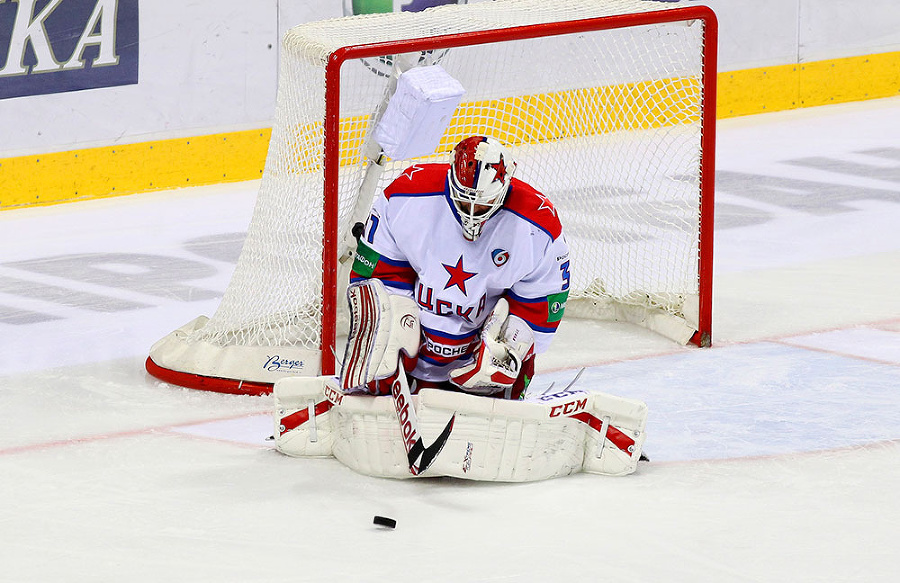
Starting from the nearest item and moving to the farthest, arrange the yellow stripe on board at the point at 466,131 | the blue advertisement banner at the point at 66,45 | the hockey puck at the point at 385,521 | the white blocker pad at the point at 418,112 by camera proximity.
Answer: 1. the hockey puck at the point at 385,521
2. the white blocker pad at the point at 418,112
3. the yellow stripe on board at the point at 466,131
4. the blue advertisement banner at the point at 66,45

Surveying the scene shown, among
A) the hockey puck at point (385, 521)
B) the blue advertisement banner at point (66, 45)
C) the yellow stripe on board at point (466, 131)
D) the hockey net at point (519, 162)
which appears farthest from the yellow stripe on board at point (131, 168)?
the hockey puck at point (385, 521)

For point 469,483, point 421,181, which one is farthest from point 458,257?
point 469,483

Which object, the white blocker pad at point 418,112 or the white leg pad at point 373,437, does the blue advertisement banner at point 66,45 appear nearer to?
the white blocker pad at point 418,112

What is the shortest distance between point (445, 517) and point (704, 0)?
6330 millimetres

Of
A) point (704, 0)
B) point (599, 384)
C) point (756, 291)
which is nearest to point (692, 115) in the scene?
point (756, 291)

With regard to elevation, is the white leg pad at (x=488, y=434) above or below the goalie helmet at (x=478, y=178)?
below

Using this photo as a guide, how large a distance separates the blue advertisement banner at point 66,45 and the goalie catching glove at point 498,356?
4.02 meters

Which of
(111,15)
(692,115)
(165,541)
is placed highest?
(111,15)

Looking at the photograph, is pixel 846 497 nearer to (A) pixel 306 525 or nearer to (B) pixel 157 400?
(A) pixel 306 525

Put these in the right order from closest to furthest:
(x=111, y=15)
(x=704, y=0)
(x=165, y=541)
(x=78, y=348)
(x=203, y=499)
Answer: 1. (x=165, y=541)
2. (x=203, y=499)
3. (x=78, y=348)
4. (x=111, y=15)
5. (x=704, y=0)

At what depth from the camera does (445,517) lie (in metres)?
4.00

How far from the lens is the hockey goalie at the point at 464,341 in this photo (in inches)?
165

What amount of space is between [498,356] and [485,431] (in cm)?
20

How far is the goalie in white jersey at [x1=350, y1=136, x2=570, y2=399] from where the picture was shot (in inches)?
168
